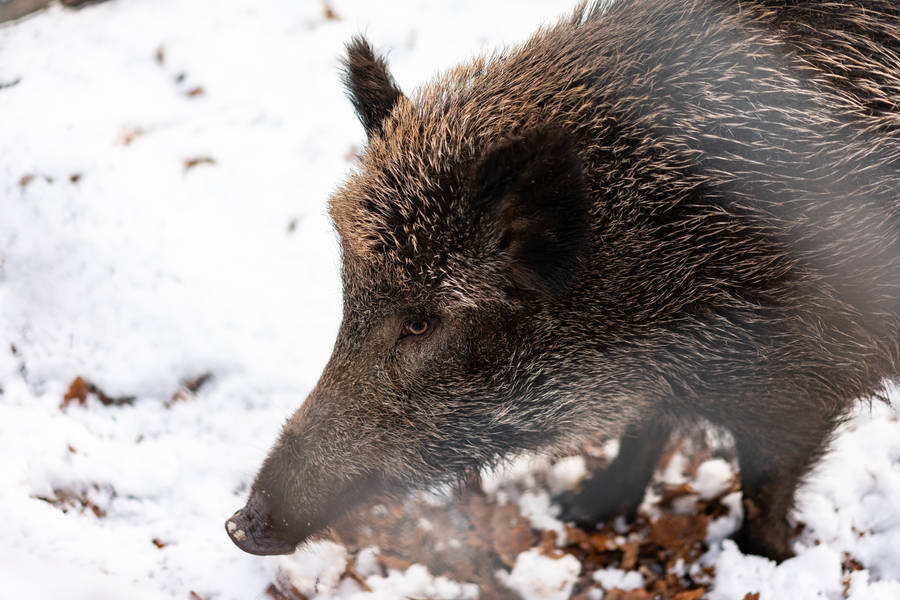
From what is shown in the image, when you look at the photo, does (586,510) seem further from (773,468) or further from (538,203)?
(538,203)

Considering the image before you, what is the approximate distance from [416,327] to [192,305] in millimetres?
1876

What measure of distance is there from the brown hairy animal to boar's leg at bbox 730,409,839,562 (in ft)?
0.10

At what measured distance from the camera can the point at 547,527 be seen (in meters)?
2.94

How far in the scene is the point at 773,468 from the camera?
2500 millimetres

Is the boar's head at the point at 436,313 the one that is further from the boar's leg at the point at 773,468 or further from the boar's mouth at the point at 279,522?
the boar's leg at the point at 773,468

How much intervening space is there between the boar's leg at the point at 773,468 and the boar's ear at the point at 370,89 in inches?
62.8

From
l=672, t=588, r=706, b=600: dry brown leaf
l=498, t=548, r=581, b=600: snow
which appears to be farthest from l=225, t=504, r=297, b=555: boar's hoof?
l=672, t=588, r=706, b=600: dry brown leaf

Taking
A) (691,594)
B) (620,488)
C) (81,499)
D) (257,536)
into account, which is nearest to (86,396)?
(81,499)

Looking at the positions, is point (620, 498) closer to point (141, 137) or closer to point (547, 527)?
point (547, 527)

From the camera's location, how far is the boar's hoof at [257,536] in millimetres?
2223

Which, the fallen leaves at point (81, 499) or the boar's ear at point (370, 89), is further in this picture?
the fallen leaves at point (81, 499)

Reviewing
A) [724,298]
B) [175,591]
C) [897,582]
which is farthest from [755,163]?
[175,591]

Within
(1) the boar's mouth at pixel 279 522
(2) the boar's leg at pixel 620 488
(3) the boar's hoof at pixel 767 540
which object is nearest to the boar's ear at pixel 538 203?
(1) the boar's mouth at pixel 279 522

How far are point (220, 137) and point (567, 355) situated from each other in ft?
9.32
